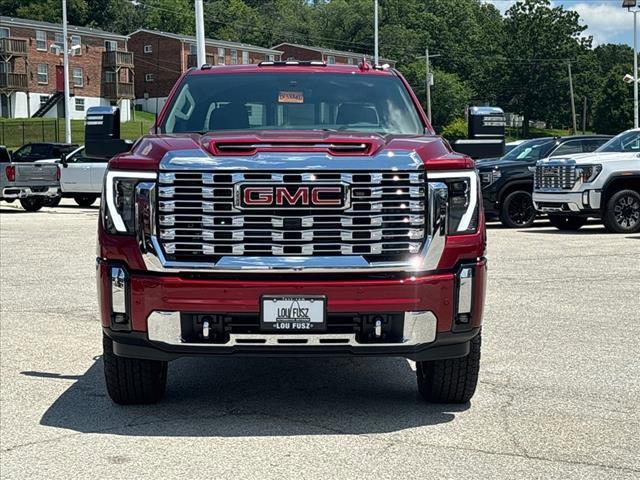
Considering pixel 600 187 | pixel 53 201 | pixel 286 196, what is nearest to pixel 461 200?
pixel 286 196

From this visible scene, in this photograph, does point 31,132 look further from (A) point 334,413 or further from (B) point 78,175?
(A) point 334,413

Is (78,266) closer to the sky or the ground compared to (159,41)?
closer to the ground

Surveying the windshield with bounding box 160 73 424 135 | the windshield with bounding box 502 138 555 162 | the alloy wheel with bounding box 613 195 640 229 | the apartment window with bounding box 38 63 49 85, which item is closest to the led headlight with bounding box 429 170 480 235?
the windshield with bounding box 160 73 424 135

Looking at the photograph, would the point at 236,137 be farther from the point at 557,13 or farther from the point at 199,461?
the point at 557,13

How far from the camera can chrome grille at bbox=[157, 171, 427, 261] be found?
5512 millimetres

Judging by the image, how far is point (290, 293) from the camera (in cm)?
548

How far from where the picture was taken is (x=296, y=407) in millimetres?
6250

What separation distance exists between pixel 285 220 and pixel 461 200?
0.98 metres

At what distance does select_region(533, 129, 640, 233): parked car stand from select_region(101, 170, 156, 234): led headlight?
13931 millimetres

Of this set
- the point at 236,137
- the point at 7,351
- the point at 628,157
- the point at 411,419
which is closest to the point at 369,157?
the point at 236,137

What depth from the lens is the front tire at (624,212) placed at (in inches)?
725

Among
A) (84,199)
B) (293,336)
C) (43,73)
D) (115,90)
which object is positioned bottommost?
(84,199)

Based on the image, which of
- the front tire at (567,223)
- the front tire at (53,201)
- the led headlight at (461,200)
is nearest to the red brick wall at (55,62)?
the front tire at (53,201)

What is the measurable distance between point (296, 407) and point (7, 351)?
9.54ft
